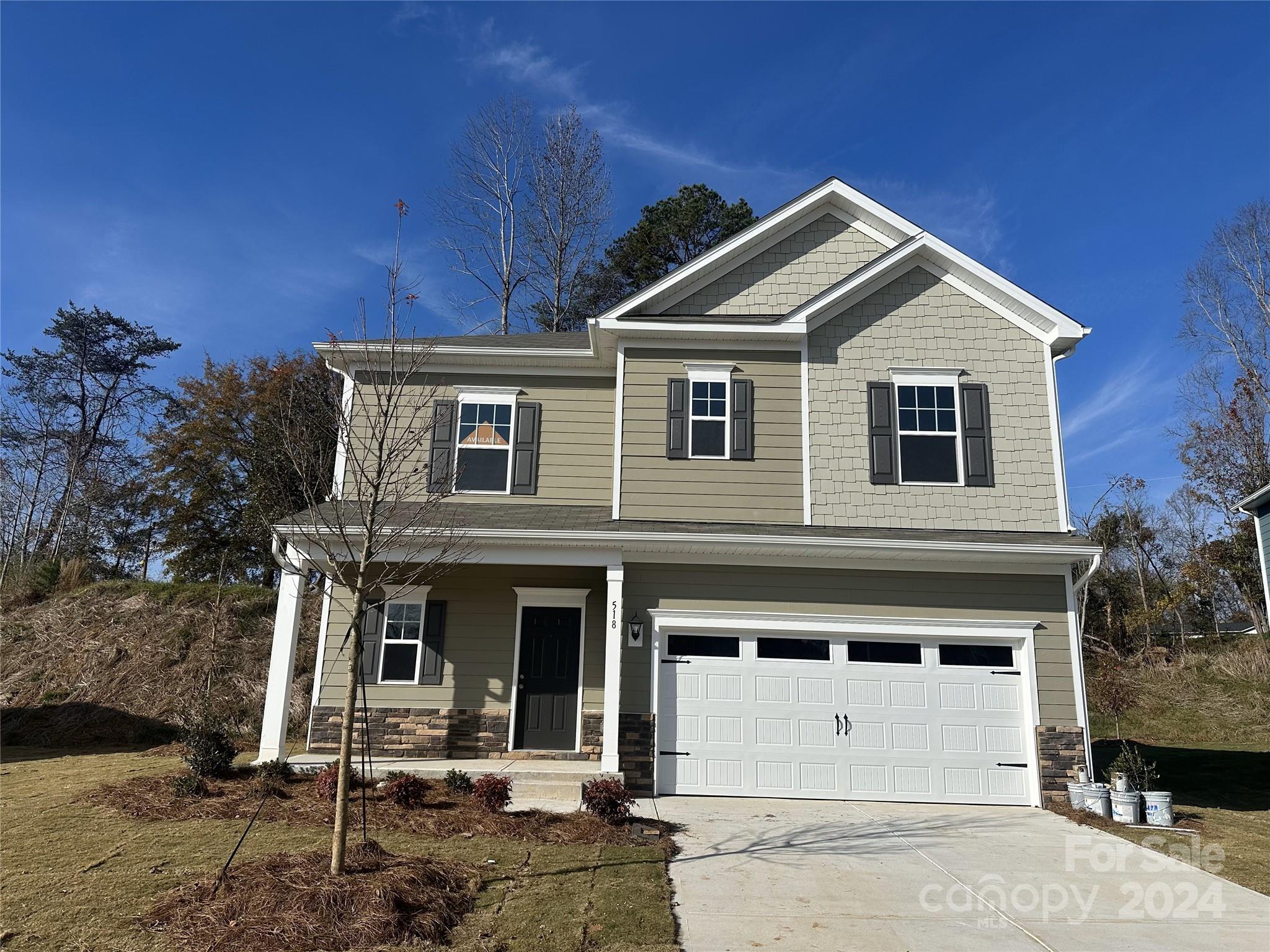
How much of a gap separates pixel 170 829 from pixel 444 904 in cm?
339

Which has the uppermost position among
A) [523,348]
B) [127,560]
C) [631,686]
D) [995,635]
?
[523,348]

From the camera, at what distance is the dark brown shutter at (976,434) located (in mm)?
11258

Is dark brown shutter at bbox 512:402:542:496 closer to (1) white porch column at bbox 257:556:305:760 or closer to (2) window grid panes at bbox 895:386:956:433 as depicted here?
(1) white porch column at bbox 257:556:305:760

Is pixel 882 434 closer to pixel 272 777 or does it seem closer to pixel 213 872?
pixel 272 777

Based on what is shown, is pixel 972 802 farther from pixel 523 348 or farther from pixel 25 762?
pixel 25 762

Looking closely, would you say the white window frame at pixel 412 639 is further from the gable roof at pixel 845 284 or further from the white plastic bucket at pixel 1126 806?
the white plastic bucket at pixel 1126 806

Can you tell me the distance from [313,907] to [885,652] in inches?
308

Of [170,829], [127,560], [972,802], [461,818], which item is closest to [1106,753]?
[972,802]

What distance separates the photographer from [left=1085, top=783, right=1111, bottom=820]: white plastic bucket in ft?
31.5

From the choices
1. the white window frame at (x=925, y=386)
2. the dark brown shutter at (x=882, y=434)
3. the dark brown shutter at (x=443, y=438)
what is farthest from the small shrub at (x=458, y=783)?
the white window frame at (x=925, y=386)

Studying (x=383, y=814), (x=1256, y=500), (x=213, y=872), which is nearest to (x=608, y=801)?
(x=383, y=814)

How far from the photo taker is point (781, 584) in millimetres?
10828

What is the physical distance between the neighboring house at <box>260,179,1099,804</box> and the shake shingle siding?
0.04 m

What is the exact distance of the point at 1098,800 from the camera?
970 centimetres
